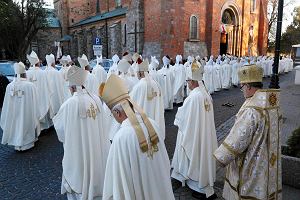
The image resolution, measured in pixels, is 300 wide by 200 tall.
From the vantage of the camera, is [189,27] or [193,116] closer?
[193,116]

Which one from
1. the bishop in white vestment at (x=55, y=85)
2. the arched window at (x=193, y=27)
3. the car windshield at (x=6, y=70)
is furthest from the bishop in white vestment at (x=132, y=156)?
the arched window at (x=193, y=27)

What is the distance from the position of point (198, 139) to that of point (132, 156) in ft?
8.02

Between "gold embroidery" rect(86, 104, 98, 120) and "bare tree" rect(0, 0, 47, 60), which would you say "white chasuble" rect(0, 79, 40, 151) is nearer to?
"gold embroidery" rect(86, 104, 98, 120)

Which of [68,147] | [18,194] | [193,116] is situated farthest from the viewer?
[18,194]

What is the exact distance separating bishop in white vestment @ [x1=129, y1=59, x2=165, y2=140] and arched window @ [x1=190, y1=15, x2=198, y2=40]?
22206 millimetres

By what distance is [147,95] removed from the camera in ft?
23.5

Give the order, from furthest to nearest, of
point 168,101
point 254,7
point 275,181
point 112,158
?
point 254,7 < point 168,101 < point 275,181 < point 112,158

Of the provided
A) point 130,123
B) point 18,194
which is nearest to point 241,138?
point 130,123

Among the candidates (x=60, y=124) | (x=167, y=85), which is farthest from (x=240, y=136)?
(x=167, y=85)

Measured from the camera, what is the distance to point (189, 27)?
28500 millimetres

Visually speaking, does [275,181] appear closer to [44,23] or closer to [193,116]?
[193,116]

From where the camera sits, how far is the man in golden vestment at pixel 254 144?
3.45 meters

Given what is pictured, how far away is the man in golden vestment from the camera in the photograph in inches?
136

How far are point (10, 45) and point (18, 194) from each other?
34.1 meters
